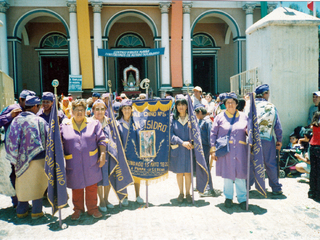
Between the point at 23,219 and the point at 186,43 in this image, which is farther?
the point at 186,43

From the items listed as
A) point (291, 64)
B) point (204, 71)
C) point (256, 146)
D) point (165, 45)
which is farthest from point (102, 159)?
point (204, 71)

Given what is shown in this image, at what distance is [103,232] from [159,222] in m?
0.77

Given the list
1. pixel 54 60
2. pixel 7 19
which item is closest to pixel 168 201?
pixel 7 19

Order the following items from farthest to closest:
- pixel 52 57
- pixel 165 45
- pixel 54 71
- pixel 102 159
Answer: pixel 54 71
pixel 52 57
pixel 165 45
pixel 102 159

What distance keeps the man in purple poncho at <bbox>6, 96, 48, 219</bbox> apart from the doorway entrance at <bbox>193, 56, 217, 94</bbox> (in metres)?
15.3

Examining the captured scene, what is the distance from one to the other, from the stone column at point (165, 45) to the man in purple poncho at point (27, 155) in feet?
38.7

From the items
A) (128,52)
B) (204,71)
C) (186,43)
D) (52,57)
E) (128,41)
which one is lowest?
(204,71)

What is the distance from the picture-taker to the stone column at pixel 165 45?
1535cm

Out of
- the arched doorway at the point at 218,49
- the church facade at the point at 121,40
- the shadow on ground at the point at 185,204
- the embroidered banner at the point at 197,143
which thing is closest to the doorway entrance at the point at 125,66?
the church facade at the point at 121,40

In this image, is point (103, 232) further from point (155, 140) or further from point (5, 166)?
point (5, 166)

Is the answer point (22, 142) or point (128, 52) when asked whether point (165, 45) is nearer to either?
point (128, 52)

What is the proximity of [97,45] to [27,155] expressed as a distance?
468 inches

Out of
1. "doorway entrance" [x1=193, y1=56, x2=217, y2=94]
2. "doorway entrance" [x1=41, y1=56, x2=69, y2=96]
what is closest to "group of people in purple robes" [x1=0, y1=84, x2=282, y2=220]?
"doorway entrance" [x1=193, y1=56, x2=217, y2=94]

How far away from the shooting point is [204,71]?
746 inches
